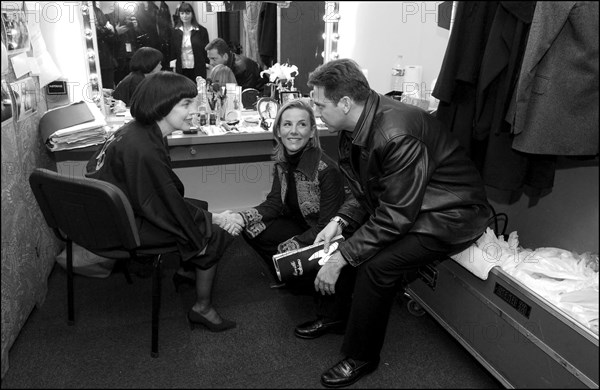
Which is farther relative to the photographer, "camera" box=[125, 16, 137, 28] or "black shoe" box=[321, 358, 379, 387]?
"camera" box=[125, 16, 137, 28]

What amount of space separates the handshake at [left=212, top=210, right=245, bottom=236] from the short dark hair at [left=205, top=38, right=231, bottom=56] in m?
1.12

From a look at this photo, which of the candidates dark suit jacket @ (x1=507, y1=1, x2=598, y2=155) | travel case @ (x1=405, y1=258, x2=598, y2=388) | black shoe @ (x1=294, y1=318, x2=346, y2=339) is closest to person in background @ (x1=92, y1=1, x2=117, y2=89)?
black shoe @ (x1=294, y1=318, x2=346, y2=339)

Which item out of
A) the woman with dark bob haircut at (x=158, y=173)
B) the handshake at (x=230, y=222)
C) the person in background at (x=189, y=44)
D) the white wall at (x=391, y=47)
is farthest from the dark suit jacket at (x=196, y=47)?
the handshake at (x=230, y=222)

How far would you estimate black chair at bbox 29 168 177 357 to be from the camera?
144 cm

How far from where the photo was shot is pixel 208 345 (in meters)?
1.76

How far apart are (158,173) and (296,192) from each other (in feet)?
2.22

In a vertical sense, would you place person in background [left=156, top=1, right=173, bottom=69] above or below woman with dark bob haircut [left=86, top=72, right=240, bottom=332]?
above

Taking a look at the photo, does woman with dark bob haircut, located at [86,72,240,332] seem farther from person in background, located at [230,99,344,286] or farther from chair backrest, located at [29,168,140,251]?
person in background, located at [230,99,344,286]

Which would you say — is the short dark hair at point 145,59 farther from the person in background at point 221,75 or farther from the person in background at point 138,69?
the person in background at point 221,75

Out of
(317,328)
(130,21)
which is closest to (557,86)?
(317,328)

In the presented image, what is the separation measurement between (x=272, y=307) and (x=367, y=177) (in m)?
0.82

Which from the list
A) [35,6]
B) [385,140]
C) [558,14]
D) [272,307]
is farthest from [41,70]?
[558,14]

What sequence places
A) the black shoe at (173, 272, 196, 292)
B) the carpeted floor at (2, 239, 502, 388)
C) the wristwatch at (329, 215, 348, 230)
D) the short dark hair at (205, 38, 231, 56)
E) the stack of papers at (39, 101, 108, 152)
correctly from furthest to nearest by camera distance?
1. the short dark hair at (205, 38, 231, 56)
2. the black shoe at (173, 272, 196, 292)
3. the stack of papers at (39, 101, 108, 152)
4. the wristwatch at (329, 215, 348, 230)
5. the carpeted floor at (2, 239, 502, 388)

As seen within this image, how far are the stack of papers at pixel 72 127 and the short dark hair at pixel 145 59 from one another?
0.38 metres
